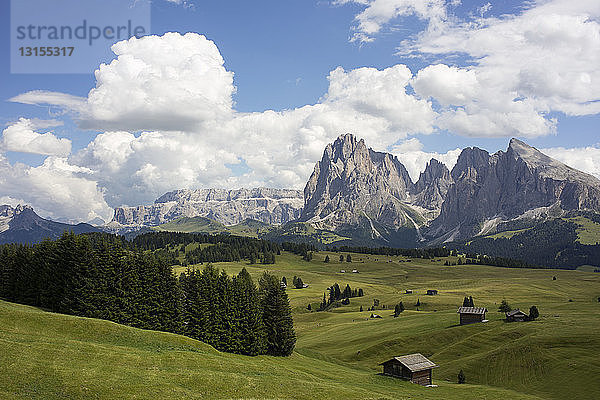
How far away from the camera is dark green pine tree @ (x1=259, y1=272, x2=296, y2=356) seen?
76.4 metres

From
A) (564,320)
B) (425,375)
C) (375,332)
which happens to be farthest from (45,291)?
(564,320)

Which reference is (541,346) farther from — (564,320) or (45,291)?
(45,291)

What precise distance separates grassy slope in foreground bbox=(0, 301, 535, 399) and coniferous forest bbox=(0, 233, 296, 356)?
416 inches

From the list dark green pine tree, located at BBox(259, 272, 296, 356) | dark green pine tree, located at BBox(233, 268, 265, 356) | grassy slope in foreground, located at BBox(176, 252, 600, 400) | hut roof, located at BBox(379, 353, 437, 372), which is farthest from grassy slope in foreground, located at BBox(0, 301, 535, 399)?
grassy slope in foreground, located at BBox(176, 252, 600, 400)

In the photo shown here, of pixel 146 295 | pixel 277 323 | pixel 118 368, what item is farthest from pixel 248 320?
pixel 118 368

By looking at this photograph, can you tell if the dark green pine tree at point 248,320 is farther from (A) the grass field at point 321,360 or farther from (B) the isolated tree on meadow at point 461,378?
(B) the isolated tree on meadow at point 461,378

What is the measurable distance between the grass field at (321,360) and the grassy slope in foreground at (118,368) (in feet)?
0.38

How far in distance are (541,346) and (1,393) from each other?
308 ft

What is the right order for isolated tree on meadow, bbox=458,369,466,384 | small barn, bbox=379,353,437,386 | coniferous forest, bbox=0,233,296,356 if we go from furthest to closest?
isolated tree on meadow, bbox=458,369,466,384
small barn, bbox=379,353,437,386
coniferous forest, bbox=0,233,296,356

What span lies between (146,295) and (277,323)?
80.2ft

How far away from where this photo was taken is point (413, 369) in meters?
73.8

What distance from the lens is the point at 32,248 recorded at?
8512cm

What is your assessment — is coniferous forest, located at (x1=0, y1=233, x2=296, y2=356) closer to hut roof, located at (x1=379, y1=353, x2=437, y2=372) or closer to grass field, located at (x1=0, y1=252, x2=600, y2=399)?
grass field, located at (x1=0, y1=252, x2=600, y2=399)

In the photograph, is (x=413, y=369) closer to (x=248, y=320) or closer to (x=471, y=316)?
(x=248, y=320)
